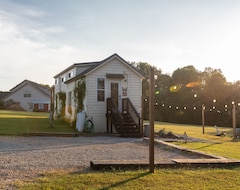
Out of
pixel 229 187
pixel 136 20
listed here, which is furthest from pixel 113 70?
pixel 229 187

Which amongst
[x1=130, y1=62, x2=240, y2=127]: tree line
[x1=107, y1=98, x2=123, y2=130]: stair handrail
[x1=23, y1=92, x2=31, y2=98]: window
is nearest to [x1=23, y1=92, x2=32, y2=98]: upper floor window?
[x1=23, y1=92, x2=31, y2=98]: window

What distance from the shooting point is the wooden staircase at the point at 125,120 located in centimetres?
1666

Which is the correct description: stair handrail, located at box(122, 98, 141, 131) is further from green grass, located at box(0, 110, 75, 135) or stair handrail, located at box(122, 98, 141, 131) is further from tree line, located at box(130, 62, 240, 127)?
tree line, located at box(130, 62, 240, 127)

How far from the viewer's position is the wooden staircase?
16656 millimetres

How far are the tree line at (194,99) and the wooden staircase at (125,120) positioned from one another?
20.4m

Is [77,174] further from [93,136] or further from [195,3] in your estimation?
[93,136]

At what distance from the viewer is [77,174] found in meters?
6.25

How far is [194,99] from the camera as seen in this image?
1753 inches

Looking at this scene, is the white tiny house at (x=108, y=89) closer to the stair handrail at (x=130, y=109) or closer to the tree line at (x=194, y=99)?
the stair handrail at (x=130, y=109)

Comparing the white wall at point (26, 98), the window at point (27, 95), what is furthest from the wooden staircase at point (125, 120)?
the window at point (27, 95)

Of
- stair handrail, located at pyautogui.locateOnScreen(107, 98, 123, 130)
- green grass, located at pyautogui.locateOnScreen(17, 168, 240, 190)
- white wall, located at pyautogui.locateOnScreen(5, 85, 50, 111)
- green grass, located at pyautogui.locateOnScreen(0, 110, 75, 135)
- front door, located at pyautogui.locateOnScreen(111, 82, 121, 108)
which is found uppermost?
white wall, located at pyautogui.locateOnScreen(5, 85, 50, 111)

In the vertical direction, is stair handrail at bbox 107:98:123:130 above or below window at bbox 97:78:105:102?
below

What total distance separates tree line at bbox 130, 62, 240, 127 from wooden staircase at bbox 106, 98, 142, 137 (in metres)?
20.4

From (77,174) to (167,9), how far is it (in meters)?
7.85
